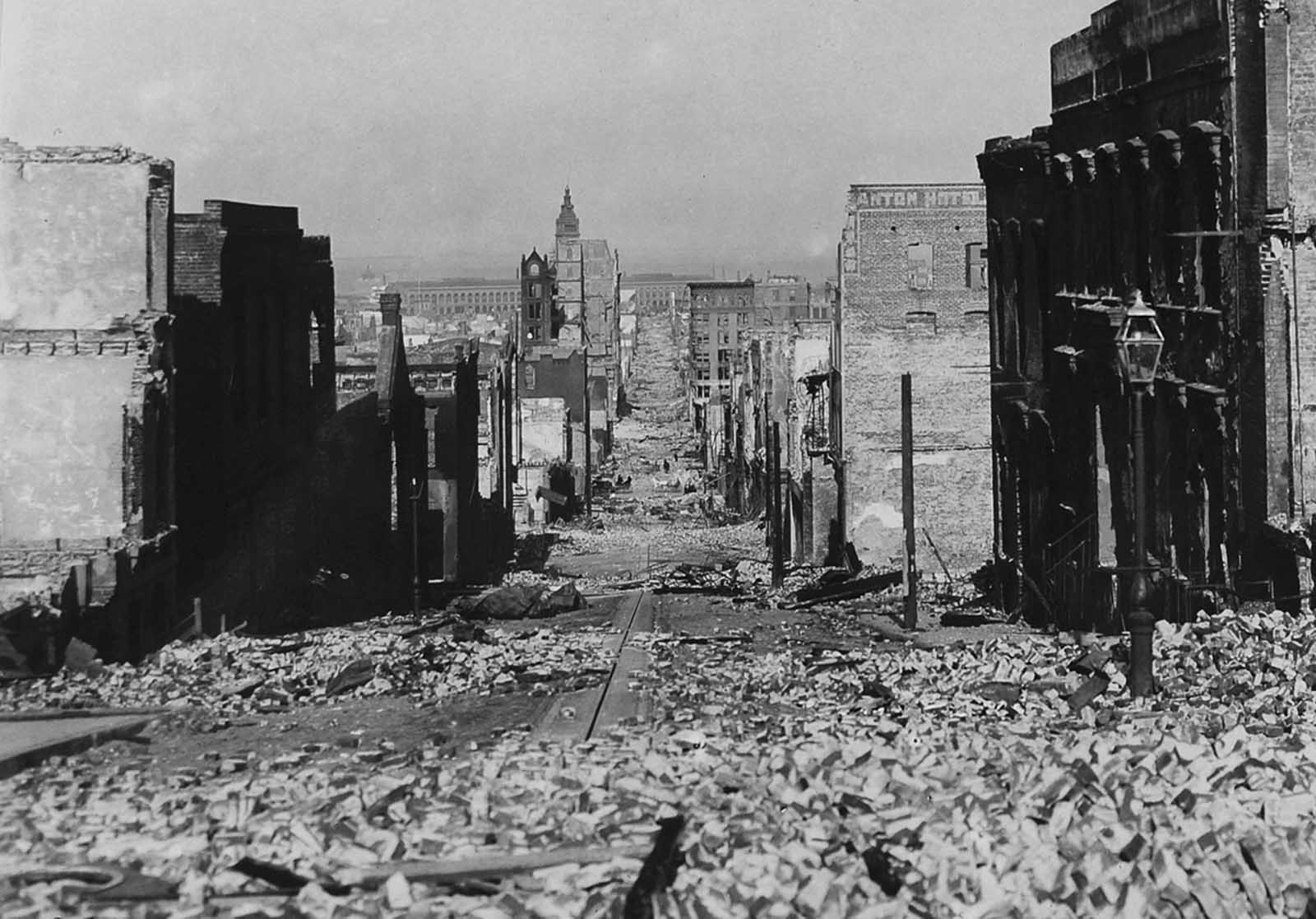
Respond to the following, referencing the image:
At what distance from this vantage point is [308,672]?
20.6 meters

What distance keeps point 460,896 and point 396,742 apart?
6.24 metres

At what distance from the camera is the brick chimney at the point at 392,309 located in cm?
4256

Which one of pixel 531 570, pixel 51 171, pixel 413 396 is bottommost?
pixel 531 570

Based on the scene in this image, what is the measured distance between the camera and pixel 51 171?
24984 millimetres

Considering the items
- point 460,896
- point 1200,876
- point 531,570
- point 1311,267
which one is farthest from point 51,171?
point 531,570

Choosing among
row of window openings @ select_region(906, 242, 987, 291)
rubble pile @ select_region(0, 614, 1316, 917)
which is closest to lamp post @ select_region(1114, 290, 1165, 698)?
rubble pile @ select_region(0, 614, 1316, 917)

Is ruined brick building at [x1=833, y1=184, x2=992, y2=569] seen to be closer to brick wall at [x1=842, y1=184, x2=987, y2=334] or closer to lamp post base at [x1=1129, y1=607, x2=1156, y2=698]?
brick wall at [x1=842, y1=184, x2=987, y2=334]

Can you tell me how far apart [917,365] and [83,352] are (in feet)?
83.2

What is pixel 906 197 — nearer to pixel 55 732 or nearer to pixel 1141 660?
pixel 1141 660

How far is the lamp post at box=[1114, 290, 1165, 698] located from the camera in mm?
14695

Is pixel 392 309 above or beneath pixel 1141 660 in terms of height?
above

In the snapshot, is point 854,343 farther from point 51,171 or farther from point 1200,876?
point 1200,876

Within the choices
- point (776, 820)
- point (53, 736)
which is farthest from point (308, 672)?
point (776, 820)

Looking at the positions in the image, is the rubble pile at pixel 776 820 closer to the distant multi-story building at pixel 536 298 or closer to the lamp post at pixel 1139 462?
the lamp post at pixel 1139 462
